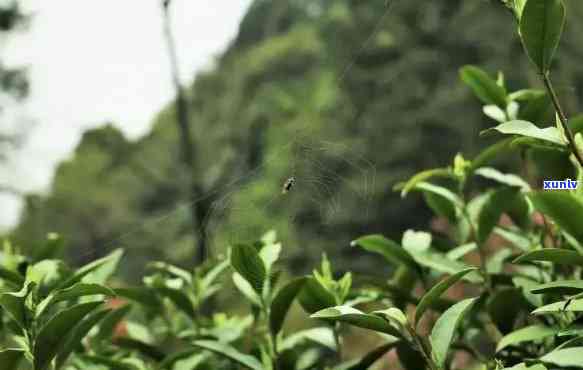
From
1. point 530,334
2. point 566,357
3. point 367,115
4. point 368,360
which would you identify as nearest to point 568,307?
point 566,357

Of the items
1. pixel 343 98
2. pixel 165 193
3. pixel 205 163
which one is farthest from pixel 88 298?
pixel 343 98

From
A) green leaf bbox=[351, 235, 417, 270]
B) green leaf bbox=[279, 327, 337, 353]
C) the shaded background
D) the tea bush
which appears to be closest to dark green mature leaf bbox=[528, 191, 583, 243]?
the tea bush

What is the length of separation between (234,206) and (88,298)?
21cm

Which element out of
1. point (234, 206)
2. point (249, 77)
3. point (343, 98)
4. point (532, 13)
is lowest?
point (343, 98)

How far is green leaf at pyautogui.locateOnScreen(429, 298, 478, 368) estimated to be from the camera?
0.62m

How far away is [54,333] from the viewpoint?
669 millimetres

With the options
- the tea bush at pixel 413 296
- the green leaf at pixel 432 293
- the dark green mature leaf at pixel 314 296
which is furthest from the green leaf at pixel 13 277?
the green leaf at pixel 432 293

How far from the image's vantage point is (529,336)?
69 cm

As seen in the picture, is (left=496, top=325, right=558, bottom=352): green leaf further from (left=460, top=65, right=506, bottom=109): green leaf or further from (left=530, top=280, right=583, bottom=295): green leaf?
(left=460, top=65, right=506, bottom=109): green leaf

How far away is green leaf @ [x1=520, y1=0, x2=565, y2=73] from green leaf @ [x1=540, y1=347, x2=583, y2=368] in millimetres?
237

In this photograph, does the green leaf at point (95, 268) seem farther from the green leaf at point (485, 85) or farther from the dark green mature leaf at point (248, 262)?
the green leaf at point (485, 85)

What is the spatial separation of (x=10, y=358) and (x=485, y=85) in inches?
25.4

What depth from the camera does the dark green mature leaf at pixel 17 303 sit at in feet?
2.09

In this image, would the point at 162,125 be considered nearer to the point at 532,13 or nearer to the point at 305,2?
the point at 305,2
